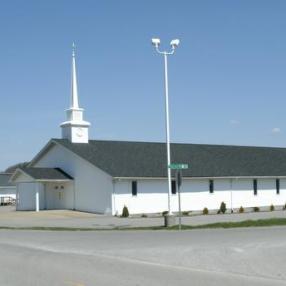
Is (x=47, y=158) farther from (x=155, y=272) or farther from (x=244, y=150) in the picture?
(x=155, y=272)

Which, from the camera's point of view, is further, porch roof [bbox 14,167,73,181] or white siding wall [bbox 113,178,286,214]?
porch roof [bbox 14,167,73,181]

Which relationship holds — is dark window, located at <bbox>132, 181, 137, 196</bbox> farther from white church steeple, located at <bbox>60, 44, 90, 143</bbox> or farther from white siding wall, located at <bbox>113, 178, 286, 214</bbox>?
white church steeple, located at <bbox>60, 44, 90, 143</bbox>

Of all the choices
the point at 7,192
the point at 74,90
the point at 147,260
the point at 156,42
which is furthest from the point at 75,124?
the point at 147,260

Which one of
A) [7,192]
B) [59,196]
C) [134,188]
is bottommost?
[59,196]

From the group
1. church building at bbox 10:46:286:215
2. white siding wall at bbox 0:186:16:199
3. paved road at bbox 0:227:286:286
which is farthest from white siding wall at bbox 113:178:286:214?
white siding wall at bbox 0:186:16:199

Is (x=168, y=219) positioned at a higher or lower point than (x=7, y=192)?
lower

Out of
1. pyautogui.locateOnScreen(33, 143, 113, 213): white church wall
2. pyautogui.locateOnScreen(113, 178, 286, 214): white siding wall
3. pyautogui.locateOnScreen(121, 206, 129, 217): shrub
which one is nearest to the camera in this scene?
pyautogui.locateOnScreen(121, 206, 129, 217): shrub

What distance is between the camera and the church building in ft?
138

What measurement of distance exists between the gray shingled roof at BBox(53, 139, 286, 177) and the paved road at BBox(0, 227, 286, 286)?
21.7m

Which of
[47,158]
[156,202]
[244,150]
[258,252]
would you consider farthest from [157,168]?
[258,252]

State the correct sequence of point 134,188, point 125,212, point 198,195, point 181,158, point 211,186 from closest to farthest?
point 125,212
point 134,188
point 198,195
point 211,186
point 181,158

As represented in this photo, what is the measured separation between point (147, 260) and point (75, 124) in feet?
107

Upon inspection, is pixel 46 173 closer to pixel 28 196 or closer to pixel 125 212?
pixel 28 196

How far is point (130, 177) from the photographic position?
4128 centimetres
